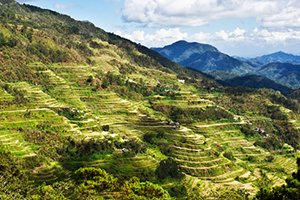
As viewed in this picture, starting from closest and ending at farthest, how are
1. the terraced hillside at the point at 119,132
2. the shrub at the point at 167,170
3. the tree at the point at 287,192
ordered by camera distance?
the tree at the point at 287,192 < the terraced hillside at the point at 119,132 < the shrub at the point at 167,170

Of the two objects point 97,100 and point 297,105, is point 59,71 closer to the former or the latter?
point 97,100

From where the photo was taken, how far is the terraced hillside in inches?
2111

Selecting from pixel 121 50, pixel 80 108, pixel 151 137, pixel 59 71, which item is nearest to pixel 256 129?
pixel 151 137

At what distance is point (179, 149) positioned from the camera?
3056 inches

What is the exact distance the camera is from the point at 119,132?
3275 inches

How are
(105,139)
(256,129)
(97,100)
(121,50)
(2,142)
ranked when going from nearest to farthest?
(2,142), (105,139), (97,100), (256,129), (121,50)

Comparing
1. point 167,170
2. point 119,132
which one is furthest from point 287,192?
point 119,132

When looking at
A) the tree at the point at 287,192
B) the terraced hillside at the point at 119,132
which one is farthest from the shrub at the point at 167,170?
the tree at the point at 287,192

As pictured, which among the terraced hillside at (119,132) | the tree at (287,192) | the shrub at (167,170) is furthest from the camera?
the shrub at (167,170)

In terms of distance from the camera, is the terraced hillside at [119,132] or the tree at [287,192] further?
the terraced hillside at [119,132]

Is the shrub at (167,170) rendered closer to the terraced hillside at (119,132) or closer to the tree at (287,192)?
the terraced hillside at (119,132)

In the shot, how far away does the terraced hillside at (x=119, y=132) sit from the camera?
53.6 m

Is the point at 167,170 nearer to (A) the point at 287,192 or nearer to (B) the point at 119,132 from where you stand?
(B) the point at 119,132

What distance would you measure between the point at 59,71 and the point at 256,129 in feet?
172
